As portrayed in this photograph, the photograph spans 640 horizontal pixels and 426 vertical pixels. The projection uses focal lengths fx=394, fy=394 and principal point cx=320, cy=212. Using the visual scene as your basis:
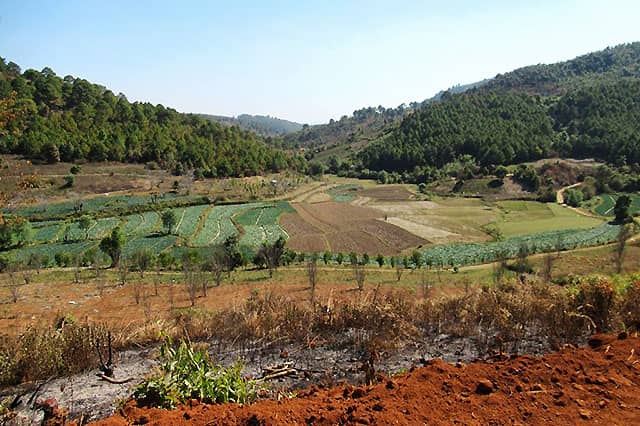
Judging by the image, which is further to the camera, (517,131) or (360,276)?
(517,131)

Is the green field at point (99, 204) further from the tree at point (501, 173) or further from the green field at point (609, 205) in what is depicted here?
the green field at point (609, 205)

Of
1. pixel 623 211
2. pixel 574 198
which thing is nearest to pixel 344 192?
pixel 574 198

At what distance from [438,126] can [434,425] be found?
5230 inches

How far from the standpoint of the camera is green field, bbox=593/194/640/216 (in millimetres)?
61188

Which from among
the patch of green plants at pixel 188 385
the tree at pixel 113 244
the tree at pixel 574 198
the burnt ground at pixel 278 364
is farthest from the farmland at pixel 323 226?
the patch of green plants at pixel 188 385

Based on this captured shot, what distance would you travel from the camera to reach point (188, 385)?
15.3 feet

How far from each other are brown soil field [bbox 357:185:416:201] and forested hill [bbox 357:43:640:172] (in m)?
20.6

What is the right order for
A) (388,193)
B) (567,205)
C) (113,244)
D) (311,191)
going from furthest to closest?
(311,191)
(388,193)
(567,205)
(113,244)

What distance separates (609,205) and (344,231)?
46.5 meters

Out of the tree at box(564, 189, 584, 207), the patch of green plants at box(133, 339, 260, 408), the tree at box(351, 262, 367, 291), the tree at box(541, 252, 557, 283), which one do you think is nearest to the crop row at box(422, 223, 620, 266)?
the tree at box(541, 252, 557, 283)

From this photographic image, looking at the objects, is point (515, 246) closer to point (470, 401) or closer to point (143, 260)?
point (143, 260)

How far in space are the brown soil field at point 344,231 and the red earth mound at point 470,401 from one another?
41.4m

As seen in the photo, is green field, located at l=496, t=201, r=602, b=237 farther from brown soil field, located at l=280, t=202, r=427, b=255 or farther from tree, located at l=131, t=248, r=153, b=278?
→ tree, located at l=131, t=248, r=153, b=278

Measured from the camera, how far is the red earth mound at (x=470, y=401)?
392 cm
